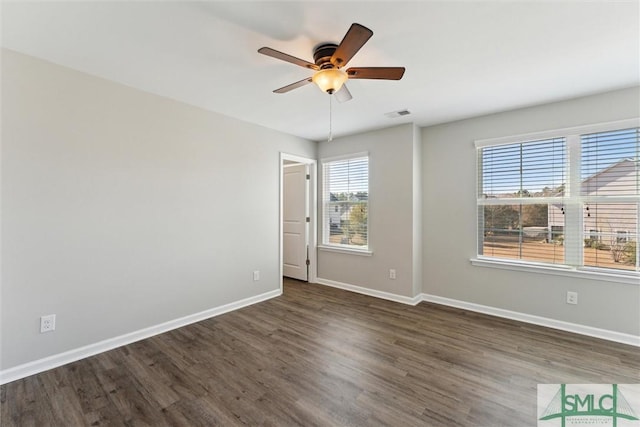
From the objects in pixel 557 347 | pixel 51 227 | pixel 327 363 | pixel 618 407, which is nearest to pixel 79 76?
pixel 51 227

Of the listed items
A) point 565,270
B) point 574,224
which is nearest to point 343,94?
point 574,224

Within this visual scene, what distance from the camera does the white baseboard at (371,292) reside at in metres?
3.82

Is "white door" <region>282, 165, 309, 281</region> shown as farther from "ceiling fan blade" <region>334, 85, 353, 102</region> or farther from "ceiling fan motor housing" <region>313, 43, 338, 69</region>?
"ceiling fan motor housing" <region>313, 43, 338, 69</region>

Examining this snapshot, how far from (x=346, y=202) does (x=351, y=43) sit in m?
3.03

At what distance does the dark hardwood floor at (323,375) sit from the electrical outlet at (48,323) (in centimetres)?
34

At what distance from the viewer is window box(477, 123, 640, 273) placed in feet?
8.95

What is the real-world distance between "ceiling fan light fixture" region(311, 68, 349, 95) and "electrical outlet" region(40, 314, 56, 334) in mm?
2844

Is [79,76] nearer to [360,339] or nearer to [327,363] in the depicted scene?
[327,363]

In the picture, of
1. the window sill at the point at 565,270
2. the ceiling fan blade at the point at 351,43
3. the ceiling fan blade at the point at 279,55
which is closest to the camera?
the ceiling fan blade at the point at 351,43

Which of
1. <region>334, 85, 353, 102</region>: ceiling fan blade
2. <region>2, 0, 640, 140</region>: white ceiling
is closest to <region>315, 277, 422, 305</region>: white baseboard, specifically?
<region>2, 0, 640, 140</region>: white ceiling

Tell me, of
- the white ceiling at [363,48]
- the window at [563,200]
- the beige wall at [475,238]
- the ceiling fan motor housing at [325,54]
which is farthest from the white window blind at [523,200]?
the ceiling fan motor housing at [325,54]

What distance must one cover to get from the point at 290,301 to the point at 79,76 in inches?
130

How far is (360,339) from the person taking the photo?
109 inches

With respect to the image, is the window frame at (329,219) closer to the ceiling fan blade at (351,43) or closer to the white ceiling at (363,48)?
the white ceiling at (363,48)
